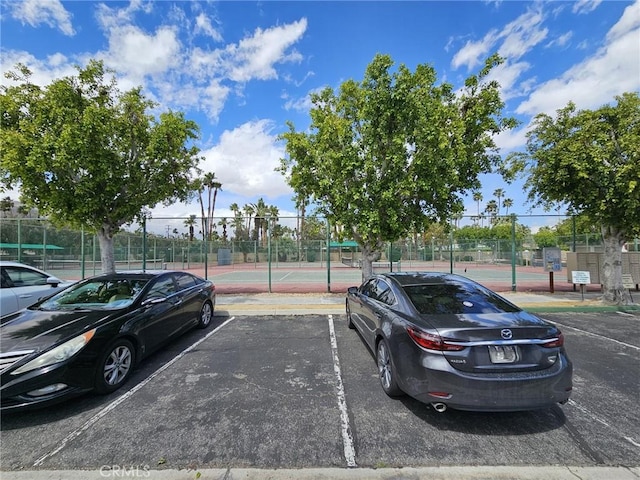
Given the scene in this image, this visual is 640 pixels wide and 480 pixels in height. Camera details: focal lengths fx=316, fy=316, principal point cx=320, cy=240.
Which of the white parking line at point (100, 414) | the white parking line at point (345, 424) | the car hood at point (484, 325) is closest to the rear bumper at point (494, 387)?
the car hood at point (484, 325)

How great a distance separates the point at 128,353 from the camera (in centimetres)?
450

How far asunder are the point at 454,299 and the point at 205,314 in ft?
19.1

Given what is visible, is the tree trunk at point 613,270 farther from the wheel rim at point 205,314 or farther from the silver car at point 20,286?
the silver car at point 20,286

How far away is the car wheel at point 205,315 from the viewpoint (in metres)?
7.36

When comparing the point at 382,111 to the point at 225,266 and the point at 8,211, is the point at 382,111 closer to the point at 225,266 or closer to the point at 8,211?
the point at 225,266

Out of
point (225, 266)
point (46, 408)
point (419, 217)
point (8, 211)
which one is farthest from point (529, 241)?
point (8, 211)

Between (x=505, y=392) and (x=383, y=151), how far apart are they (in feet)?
24.9

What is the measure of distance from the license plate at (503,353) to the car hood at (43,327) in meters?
4.72

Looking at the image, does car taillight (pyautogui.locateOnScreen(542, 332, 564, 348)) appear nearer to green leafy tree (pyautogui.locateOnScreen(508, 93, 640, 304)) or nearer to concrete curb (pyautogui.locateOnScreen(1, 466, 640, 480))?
Result: concrete curb (pyautogui.locateOnScreen(1, 466, 640, 480))


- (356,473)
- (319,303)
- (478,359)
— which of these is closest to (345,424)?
(356,473)

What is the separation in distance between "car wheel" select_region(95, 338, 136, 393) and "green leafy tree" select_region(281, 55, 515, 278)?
254 inches

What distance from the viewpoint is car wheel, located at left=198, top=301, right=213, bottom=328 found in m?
7.36

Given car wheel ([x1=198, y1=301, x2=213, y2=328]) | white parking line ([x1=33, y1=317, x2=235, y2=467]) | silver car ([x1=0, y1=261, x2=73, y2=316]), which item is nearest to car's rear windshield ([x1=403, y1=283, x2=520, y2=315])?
white parking line ([x1=33, y1=317, x2=235, y2=467])

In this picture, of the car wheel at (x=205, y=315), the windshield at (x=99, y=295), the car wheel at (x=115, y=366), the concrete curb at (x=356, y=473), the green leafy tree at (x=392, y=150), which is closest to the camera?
the concrete curb at (x=356, y=473)
